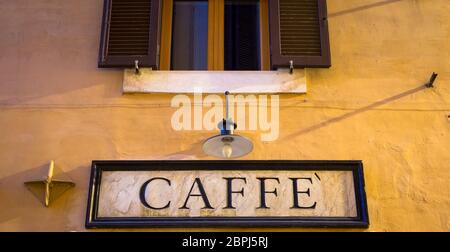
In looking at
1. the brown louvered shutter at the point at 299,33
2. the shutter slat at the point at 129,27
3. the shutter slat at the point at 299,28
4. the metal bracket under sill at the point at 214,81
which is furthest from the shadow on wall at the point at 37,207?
the shutter slat at the point at 299,28

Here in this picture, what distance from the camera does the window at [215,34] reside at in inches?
241

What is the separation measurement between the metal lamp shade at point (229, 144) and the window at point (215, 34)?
1.21 m

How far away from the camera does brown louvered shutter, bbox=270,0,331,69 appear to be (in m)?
6.10

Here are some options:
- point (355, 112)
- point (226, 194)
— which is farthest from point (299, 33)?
point (226, 194)

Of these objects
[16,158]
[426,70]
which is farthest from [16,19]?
[426,70]

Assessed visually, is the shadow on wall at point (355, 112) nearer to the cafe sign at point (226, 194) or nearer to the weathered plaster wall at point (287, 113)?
the weathered plaster wall at point (287, 113)

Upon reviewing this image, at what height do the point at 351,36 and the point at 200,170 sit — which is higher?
the point at 351,36

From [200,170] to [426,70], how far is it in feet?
8.39

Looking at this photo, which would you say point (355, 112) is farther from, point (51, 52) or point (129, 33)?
point (51, 52)

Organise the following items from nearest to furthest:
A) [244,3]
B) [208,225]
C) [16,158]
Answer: [208,225]
[16,158]
[244,3]

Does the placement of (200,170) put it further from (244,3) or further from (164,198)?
(244,3)

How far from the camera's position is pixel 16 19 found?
638 cm

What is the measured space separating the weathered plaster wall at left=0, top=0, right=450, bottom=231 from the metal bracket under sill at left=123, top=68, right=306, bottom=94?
11 cm

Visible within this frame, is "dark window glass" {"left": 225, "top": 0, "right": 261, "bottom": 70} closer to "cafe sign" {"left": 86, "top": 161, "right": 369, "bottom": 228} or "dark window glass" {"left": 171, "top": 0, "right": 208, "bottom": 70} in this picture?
"dark window glass" {"left": 171, "top": 0, "right": 208, "bottom": 70}
